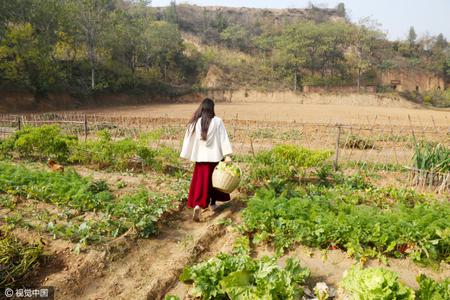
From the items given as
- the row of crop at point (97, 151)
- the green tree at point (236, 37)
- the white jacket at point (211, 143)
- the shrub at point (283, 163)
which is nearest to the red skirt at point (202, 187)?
the white jacket at point (211, 143)

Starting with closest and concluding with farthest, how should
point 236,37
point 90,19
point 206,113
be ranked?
point 206,113, point 90,19, point 236,37

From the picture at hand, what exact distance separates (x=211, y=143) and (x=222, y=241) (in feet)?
4.78

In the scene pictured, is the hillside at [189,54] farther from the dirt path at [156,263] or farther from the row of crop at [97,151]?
the dirt path at [156,263]

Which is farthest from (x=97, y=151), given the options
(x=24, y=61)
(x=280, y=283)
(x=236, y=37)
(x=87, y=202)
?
(x=236, y=37)

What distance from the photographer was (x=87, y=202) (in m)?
5.04

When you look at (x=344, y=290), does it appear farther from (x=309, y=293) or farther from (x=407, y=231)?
(x=407, y=231)

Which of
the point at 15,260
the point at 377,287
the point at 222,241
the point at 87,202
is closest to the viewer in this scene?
the point at 377,287

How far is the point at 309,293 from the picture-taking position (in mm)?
3383

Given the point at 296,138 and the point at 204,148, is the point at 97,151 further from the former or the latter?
the point at 296,138

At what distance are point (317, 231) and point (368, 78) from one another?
180 feet

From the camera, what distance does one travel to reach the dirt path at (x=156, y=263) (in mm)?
3600

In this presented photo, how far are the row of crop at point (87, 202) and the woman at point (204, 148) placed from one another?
558 millimetres

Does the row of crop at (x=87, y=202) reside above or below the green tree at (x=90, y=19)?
below

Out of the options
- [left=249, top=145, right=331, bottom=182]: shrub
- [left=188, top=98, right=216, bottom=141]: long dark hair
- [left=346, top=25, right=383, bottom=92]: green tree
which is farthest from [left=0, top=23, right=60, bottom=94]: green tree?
[left=346, top=25, right=383, bottom=92]: green tree
